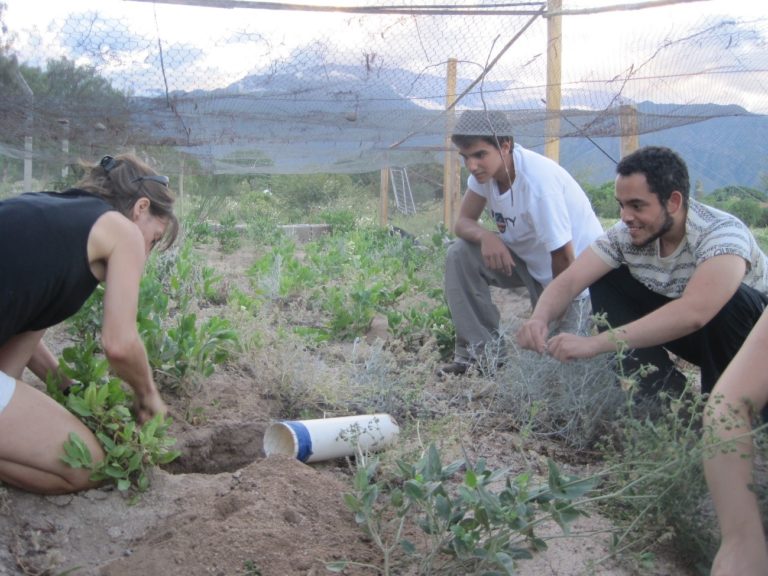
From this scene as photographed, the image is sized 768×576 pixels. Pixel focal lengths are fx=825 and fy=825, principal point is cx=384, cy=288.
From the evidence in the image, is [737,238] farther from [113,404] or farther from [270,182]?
[270,182]

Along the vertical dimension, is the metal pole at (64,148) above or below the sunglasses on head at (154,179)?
above

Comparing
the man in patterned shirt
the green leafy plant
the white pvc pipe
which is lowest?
the white pvc pipe

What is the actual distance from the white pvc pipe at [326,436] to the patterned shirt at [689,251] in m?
1.11

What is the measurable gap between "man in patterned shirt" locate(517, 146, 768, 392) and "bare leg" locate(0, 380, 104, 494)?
5.38 ft

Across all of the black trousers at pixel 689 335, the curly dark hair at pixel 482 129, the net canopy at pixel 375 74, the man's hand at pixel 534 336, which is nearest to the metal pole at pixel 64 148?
the net canopy at pixel 375 74

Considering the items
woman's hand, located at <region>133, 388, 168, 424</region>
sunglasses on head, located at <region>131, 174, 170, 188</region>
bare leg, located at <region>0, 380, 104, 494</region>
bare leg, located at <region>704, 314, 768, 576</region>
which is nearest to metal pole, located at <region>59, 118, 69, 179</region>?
sunglasses on head, located at <region>131, 174, 170, 188</region>

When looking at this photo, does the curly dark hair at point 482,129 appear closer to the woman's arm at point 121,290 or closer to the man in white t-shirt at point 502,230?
the man in white t-shirt at point 502,230

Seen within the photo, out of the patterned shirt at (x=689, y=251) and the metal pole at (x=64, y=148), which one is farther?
the metal pole at (x=64, y=148)

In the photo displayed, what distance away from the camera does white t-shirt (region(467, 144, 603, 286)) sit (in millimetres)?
3875

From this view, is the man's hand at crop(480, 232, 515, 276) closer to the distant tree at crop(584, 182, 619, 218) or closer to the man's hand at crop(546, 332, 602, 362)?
the man's hand at crop(546, 332, 602, 362)

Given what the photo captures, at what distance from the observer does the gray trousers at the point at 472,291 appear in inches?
164

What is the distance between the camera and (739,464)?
74.2 inches

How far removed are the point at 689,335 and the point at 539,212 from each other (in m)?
1.04

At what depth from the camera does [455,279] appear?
4.29 meters
